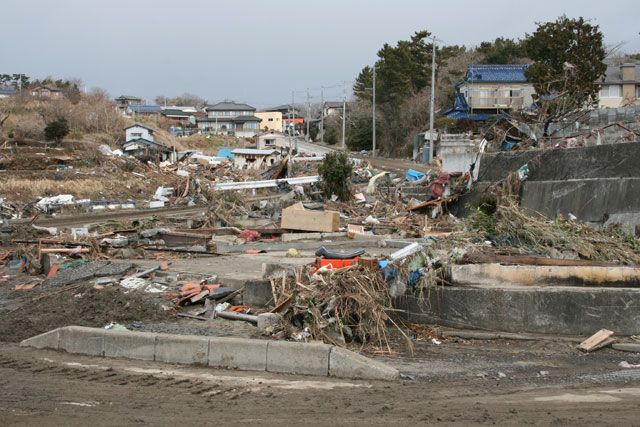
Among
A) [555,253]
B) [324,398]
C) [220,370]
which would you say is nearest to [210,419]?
[324,398]

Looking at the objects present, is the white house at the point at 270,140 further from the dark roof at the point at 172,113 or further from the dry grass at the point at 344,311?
the dry grass at the point at 344,311

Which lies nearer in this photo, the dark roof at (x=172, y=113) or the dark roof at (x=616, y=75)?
Result: the dark roof at (x=616, y=75)

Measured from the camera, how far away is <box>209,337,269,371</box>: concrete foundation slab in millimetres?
5965

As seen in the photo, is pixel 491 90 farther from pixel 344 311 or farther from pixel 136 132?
pixel 344 311

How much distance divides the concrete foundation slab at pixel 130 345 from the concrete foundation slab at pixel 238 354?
0.80m

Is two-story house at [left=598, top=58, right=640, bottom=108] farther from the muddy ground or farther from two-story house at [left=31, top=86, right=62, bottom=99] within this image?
two-story house at [left=31, top=86, right=62, bottom=99]

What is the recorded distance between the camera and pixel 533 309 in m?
7.20

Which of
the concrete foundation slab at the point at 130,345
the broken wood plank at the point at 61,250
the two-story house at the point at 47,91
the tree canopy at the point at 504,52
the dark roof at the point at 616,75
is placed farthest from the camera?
the two-story house at the point at 47,91

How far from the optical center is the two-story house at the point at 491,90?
45281 millimetres

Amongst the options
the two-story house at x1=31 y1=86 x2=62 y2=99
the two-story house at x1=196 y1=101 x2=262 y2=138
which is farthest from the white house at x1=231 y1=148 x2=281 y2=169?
the two-story house at x1=31 y1=86 x2=62 y2=99

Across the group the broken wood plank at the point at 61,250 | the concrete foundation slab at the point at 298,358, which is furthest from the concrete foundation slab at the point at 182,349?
the broken wood plank at the point at 61,250

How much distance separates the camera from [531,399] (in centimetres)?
493

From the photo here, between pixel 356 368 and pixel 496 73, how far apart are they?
45366 mm

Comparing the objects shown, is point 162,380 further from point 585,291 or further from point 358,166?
point 358,166
